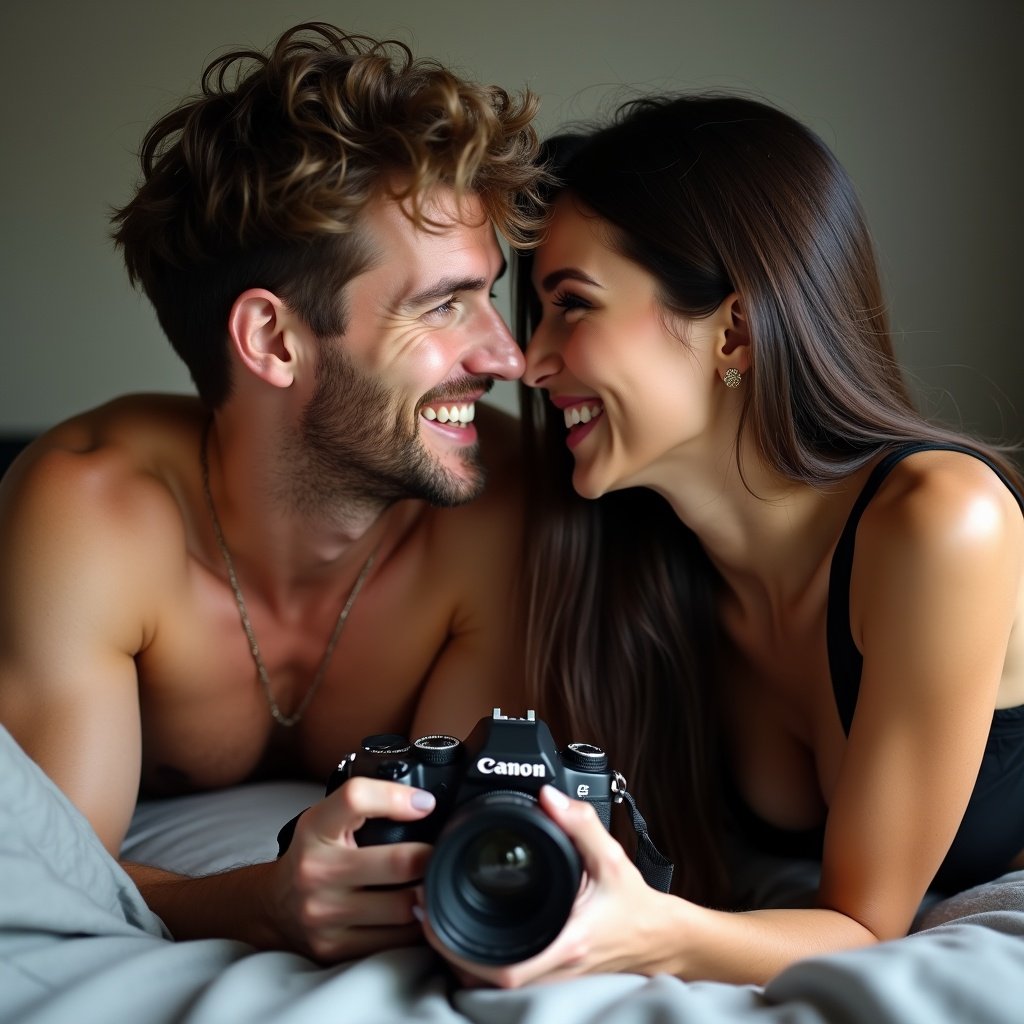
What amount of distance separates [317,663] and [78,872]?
62 cm

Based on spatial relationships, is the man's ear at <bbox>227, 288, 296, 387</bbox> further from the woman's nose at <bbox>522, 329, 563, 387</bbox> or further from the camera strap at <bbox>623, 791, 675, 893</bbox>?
the camera strap at <bbox>623, 791, 675, 893</bbox>

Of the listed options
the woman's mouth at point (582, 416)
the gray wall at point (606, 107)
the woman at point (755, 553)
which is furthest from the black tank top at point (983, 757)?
the gray wall at point (606, 107)

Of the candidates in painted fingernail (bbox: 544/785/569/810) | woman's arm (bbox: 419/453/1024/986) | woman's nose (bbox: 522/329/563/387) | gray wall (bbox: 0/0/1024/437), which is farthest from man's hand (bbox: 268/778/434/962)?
gray wall (bbox: 0/0/1024/437)

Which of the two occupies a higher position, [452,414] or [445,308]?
[445,308]

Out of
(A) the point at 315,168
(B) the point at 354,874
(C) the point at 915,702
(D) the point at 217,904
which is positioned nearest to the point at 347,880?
(B) the point at 354,874

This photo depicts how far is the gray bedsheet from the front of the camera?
64 cm

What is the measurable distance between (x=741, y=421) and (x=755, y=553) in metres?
0.16

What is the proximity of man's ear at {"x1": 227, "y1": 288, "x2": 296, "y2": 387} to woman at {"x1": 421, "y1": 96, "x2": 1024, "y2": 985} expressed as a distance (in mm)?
284

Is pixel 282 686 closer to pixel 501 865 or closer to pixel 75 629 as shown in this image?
pixel 75 629

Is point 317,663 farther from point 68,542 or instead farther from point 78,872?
point 78,872

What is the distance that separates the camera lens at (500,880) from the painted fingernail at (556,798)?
0.01 m

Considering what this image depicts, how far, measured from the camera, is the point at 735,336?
1140 mm

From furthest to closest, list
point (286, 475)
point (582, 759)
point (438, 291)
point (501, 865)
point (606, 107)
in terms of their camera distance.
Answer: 1. point (606, 107)
2. point (286, 475)
3. point (438, 291)
4. point (582, 759)
5. point (501, 865)

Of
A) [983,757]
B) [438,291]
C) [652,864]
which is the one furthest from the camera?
[438,291]
